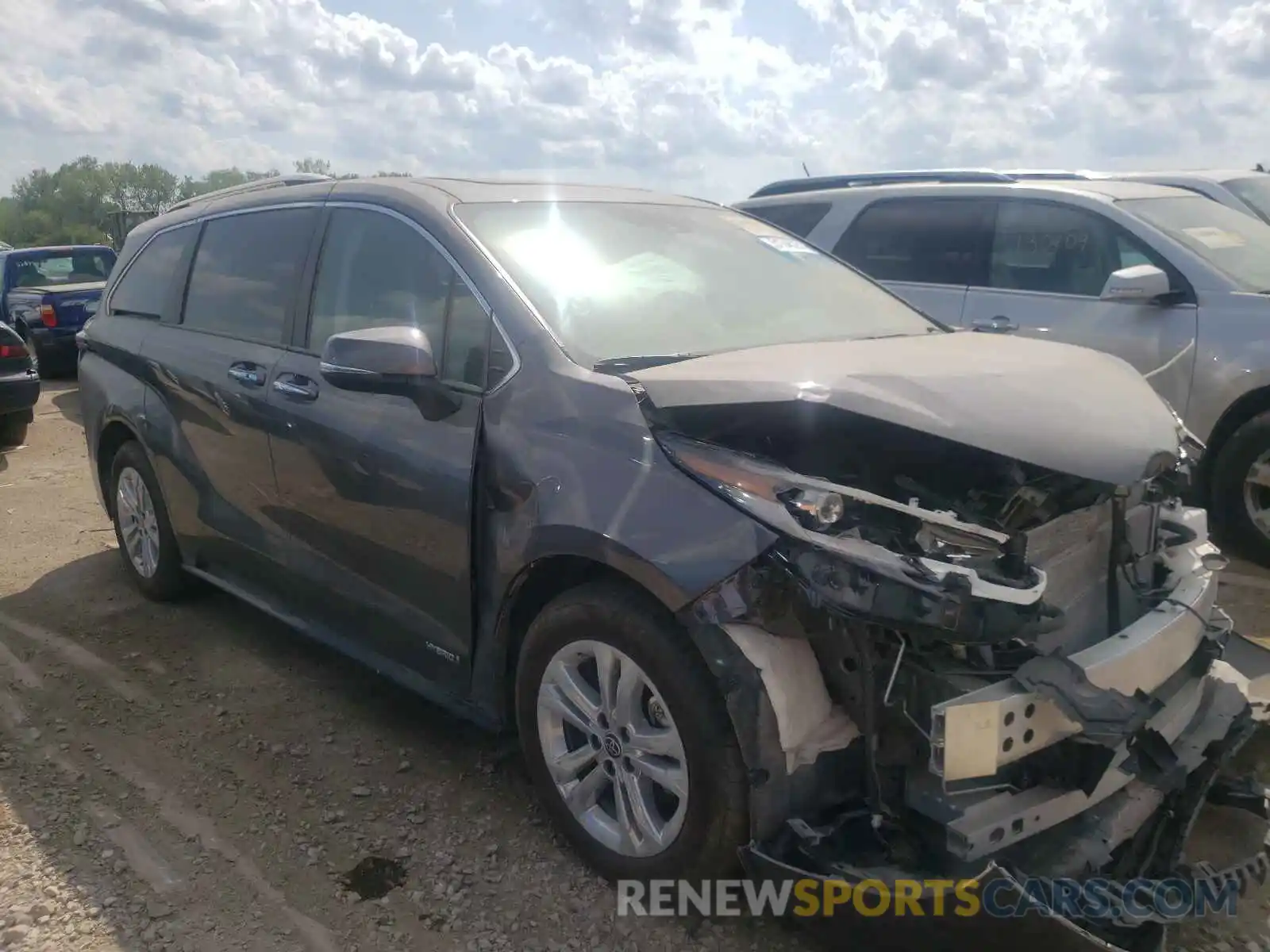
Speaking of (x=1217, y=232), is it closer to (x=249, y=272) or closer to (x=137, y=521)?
(x=249, y=272)

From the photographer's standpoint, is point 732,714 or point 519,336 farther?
point 519,336

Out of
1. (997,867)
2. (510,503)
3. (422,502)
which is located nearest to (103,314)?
(422,502)

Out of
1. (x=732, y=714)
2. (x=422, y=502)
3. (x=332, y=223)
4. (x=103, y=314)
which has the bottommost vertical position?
(x=732, y=714)

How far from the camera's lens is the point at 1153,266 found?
5352mm

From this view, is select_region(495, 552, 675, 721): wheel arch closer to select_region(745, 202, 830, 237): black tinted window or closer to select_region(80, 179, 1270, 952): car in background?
select_region(80, 179, 1270, 952): car in background

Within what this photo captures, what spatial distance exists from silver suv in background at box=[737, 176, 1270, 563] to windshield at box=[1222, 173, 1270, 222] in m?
1.75

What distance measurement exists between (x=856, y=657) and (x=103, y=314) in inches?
176

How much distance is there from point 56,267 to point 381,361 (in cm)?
1362

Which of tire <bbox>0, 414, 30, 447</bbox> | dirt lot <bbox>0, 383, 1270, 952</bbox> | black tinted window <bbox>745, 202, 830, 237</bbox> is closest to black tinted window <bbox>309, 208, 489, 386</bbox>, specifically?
dirt lot <bbox>0, 383, 1270, 952</bbox>

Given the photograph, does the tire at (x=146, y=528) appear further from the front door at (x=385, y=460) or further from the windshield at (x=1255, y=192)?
the windshield at (x=1255, y=192)

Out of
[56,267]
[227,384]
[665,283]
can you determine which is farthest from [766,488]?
[56,267]

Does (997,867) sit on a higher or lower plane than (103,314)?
lower

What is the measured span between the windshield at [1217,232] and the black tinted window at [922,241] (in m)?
0.81

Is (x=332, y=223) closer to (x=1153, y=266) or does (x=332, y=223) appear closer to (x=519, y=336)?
(x=519, y=336)
